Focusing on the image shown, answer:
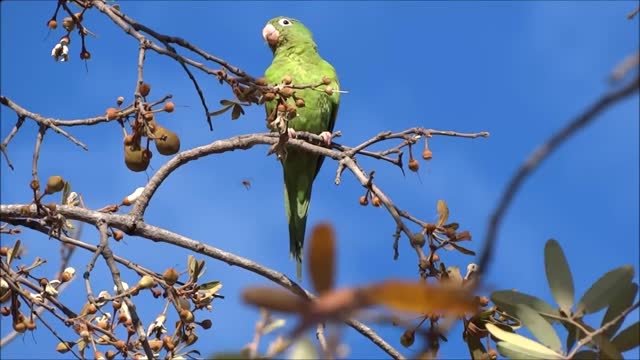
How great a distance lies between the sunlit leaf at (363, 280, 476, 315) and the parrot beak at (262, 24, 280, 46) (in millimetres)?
5765

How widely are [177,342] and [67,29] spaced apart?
1.09m

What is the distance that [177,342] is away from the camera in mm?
2256

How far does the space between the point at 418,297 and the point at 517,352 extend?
895 mm

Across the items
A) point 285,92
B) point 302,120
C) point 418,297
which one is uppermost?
point 302,120

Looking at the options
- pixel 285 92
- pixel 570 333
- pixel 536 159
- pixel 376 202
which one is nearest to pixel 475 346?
pixel 376 202

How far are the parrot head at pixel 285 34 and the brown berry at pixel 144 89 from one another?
3778mm

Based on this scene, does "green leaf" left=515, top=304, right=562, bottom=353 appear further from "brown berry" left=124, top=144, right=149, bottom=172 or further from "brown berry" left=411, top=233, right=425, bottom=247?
"brown berry" left=124, top=144, right=149, bottom=172

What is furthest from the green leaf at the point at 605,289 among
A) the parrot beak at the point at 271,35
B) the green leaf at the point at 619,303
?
the parrot beak at the point at 271,35

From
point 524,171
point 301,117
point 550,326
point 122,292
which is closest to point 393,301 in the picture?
point 524,171

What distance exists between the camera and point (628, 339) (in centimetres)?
125

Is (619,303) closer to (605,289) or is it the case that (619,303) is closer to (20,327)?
(605,289)

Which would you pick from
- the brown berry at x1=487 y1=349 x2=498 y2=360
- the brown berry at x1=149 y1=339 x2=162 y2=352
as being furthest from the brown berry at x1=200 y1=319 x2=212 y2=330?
the brown berry at x1=487 y1=349 x2=498 y2=360

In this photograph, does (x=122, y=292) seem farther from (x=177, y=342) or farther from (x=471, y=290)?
(x=471, y=290)

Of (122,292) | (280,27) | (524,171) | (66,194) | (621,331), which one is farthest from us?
(280,27)
